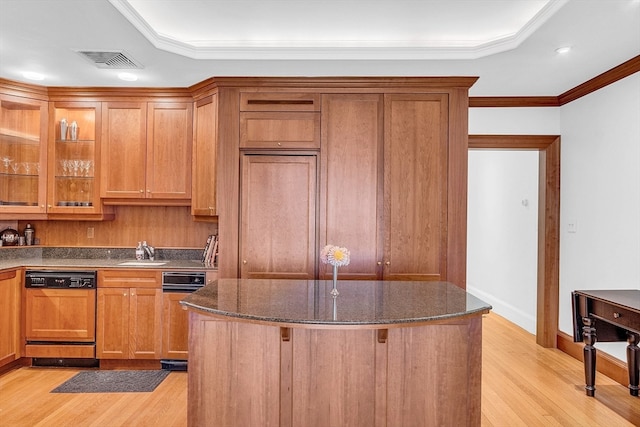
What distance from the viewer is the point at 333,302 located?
215 centimetres

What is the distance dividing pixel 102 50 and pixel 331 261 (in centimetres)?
233

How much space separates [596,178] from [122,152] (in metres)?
4.38

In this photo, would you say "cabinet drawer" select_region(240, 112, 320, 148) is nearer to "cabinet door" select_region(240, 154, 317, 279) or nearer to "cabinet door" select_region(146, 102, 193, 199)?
"cabinet door" select_region(240, 154, 317, 279)

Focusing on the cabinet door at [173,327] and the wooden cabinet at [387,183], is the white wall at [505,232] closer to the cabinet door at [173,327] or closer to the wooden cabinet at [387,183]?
the wooden cabinet at [387,183]

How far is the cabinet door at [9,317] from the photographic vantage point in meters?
3.44

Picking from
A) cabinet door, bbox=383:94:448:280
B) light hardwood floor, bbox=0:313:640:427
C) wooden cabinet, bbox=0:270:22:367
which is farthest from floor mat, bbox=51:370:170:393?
cabinet door, bbox=383:94:448:280

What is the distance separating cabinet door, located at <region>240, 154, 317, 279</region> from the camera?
3564 millimetres

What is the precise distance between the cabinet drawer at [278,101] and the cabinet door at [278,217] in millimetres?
421

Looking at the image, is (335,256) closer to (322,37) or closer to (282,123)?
(282,123)

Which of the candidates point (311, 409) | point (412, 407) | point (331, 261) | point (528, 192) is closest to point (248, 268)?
point (331, 261)

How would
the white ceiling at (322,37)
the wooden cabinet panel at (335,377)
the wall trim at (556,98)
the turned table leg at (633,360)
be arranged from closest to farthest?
the wooden cabinet panel at (335,377) < the white ceiling at (322,37) < the turned table leg at (633,360) < the wall trim at (556,98)

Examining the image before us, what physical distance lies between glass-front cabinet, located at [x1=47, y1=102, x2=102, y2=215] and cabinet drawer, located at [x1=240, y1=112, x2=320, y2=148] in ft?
5.06

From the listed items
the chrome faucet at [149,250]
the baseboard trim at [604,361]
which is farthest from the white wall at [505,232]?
the chrome faucet at [149,250]

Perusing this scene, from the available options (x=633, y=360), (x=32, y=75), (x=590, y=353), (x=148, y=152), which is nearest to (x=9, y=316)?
(x=148, y=152)
